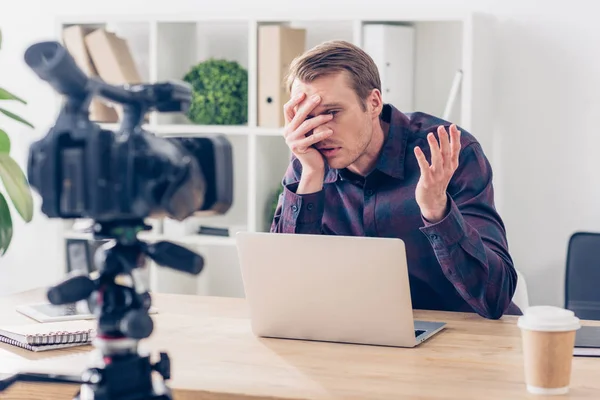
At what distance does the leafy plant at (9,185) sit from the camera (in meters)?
2.65

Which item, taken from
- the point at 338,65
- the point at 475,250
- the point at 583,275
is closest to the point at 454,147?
the point at 475,250

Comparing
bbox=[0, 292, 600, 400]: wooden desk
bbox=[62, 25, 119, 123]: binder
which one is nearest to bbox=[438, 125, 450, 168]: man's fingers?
bbox=[0, 292, 600, 400]: wooden desk

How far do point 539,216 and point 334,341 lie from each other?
1.69 metres

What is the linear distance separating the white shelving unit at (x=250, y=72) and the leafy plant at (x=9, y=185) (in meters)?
0.65

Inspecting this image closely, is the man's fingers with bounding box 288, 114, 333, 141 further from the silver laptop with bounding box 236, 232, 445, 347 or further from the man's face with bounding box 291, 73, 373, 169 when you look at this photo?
the silver laptop with bounding box 236, 232, 445, 347

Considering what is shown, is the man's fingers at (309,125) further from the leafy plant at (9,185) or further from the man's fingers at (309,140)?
the leafy plant at (9,185)

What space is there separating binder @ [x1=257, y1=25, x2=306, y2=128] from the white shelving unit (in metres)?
0.03

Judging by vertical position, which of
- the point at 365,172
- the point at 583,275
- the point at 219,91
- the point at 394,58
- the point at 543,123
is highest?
the point at 394,58

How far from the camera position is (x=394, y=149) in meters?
2.25

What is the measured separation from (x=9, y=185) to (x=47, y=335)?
3.92 ft

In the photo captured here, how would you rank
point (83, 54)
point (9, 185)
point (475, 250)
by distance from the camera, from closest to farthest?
point (475, 250), point (9, 185), point (83, 54)

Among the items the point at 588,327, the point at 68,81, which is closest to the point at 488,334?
the point at 588,327

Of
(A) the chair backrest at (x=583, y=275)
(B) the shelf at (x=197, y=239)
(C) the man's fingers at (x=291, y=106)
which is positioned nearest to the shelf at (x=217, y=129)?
(B) the shelf at (x=197, y=239)

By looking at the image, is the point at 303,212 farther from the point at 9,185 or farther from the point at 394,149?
the point at 9,185
